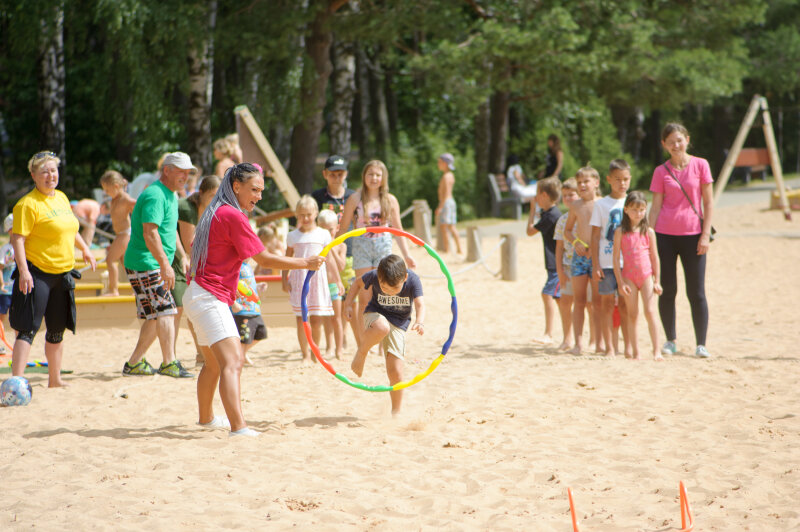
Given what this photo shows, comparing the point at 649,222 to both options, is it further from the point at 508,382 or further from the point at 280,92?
the point at 280,92

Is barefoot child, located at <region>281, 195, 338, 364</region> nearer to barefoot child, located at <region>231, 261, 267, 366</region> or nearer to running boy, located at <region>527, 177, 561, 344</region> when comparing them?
barefoot child, located at <region>231, 261, 267, 366</region>

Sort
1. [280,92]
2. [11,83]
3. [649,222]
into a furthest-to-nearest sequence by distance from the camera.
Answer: [11,83]
[280,92]
[649,222]

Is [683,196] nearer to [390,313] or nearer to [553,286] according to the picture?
[553,286]

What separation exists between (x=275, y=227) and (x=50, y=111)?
10.1 m

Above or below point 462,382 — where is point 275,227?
above

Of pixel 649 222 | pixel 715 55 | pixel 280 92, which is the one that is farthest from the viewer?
pixel 715 55

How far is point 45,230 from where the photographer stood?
6688 millimetres

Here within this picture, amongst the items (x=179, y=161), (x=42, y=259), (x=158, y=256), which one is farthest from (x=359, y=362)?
(x=42, y=259)

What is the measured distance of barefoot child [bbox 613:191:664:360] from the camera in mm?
7812

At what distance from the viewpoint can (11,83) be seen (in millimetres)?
23281

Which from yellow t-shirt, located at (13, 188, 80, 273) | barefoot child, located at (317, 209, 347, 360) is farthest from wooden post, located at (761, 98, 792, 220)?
yellow t-shirt, located at (13, 188, 80, 273)

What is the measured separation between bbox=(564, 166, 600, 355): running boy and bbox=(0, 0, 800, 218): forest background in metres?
10.0

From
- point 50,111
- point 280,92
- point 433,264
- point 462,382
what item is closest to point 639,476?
point 462,382

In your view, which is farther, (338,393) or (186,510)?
(338,393)
